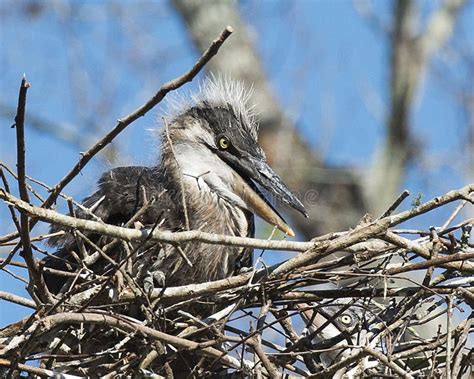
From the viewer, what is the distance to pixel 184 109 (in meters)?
4.04

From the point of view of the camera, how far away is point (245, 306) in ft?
9.77

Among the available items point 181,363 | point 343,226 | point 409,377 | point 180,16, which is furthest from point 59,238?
point 180,16

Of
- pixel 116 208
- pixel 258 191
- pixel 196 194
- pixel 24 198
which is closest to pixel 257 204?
pixel 258 191

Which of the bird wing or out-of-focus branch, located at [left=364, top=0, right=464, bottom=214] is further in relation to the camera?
out-of-focus branch, located at [left=364, top=0, right=464, bottom=214]

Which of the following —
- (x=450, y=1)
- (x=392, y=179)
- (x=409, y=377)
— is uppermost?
(x=450, y=1)

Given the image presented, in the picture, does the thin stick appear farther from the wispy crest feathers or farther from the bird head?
the wispy crest feathers

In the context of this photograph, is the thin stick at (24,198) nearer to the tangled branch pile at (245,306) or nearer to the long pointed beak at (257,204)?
the tangled branch pile at (245,306)

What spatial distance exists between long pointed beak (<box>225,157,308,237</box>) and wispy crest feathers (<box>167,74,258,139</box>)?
0.21 meters

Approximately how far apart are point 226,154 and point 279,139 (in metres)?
4.55

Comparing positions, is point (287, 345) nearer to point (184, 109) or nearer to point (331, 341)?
point (331, 341)

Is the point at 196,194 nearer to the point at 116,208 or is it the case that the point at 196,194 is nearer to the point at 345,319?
the point at 116,208

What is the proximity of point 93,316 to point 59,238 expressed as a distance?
79 cm

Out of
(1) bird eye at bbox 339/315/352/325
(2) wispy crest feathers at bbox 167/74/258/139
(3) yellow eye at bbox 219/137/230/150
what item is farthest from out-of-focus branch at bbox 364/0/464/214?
(1) bird eye at bbox 339/315/352/325

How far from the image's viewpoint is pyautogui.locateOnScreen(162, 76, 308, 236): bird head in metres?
3.65
